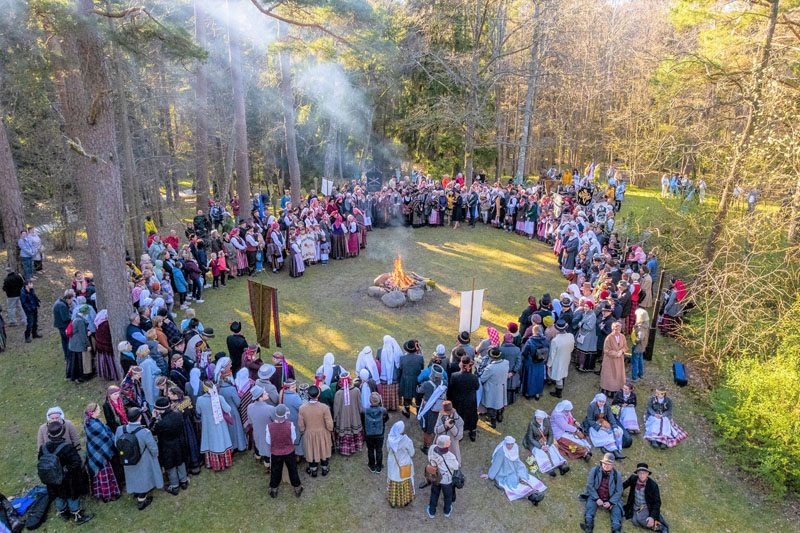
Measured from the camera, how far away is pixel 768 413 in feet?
24.6

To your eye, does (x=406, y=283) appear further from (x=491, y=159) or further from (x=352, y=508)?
(x=491, y=159)

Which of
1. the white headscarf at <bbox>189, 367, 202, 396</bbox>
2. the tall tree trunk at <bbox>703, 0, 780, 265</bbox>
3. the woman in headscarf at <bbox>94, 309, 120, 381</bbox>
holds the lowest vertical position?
the woman in headscarf at <bbox>94, 309, 120, 381</bbox>

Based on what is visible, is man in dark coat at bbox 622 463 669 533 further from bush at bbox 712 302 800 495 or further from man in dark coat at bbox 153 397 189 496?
man in dark coat at bbox 153 397 189 496

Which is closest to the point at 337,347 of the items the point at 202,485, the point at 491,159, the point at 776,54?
the point at 202,485

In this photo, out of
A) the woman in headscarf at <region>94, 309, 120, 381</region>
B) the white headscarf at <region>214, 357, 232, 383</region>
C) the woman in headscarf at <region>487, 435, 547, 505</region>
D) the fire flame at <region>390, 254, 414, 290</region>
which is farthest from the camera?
the fire flame at <region>390, 254, 414, 290</region>

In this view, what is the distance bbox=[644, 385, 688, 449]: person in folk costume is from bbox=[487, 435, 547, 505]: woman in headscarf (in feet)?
8.09

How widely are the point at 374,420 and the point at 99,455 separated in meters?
3.64

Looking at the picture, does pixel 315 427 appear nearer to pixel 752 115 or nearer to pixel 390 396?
pixel 390 396

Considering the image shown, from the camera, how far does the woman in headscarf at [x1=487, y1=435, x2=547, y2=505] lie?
23.4 ft

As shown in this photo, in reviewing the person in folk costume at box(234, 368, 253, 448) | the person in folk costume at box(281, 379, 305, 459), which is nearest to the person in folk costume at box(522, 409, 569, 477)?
the person in folk costume at box(281, 379, 305, 459)

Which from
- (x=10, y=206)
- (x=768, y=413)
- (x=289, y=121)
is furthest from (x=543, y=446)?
(x=289, y=121)

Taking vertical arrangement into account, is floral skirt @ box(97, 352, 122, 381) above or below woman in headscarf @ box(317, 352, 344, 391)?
below

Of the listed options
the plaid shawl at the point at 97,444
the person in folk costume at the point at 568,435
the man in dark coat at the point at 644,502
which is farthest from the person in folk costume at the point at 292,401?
the man in dark coat at the point at 644,502

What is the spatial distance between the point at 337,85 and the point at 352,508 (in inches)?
967
